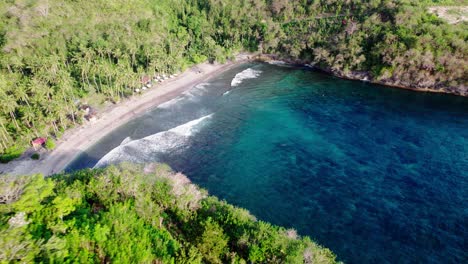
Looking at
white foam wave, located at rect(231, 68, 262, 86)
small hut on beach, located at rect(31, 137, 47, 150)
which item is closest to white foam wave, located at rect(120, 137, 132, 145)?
small hut on beach, located at rect(31, 137, 47, 150)

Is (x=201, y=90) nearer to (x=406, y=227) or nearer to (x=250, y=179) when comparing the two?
(x=250, y=179)

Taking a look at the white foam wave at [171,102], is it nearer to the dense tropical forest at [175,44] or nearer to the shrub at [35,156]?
the dense tropical forest at [175,44]

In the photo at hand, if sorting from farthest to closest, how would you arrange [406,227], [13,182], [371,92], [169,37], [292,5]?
[292,5], [169,37], [371,92], [406,227], [13,182]

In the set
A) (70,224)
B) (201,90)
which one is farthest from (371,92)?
(70,224)

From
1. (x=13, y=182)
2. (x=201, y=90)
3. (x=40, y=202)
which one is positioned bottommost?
(x=201, y=90)

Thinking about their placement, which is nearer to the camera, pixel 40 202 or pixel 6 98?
pixel 40 202

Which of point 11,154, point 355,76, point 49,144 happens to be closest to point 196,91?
point 49,144

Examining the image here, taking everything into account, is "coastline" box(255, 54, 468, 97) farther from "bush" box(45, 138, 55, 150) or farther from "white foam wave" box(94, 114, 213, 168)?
"bush" box(45, 138, 55, 150)
